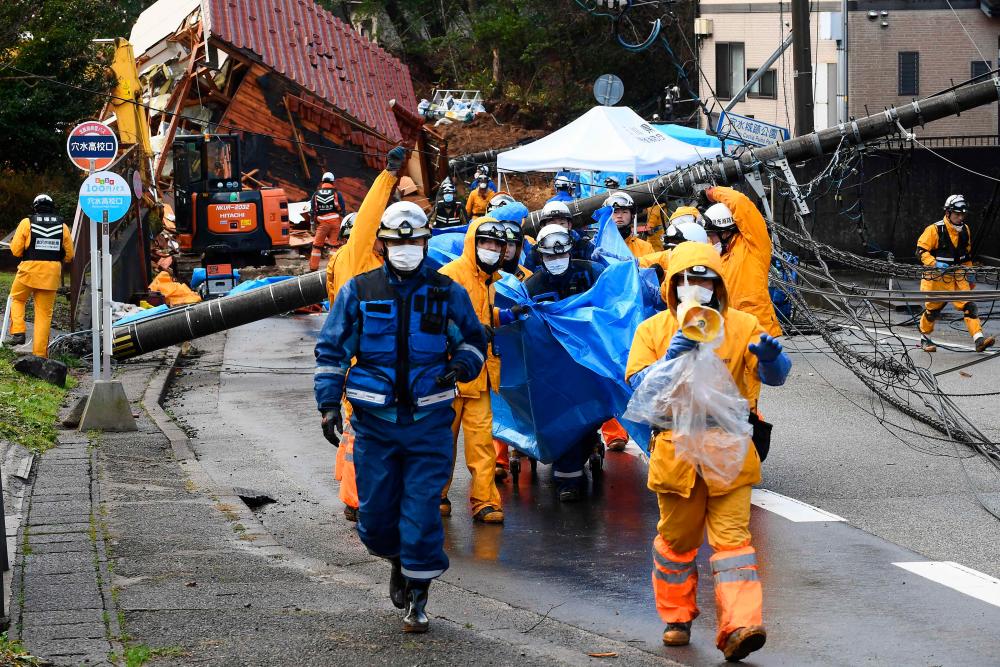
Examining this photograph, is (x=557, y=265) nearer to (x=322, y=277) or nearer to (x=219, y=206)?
(x=322, y=277)

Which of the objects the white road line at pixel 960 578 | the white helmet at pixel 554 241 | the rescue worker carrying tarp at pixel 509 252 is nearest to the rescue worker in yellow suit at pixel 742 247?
the white helmet at pixel 554 241

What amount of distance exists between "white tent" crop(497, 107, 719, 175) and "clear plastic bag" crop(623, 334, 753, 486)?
16.1 m

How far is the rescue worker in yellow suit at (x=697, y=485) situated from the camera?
18.4ft

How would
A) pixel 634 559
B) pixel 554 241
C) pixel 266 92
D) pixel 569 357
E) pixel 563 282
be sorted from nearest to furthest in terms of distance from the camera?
pixel 634 559 → pixel 569 357 → pixel 554 241 → pixel 563 282 → pixel 266 92

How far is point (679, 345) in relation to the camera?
5.71 m

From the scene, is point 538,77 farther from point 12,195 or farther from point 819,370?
point 819,370

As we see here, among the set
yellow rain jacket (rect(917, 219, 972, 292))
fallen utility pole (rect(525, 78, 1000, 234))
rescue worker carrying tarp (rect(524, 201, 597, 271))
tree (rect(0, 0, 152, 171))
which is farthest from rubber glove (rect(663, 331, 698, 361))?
tree (rect(0, 0, 152, 171))

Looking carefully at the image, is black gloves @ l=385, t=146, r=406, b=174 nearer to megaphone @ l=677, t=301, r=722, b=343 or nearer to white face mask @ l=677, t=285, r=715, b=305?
white face mask @ l=677, t=285, r=715, b=305

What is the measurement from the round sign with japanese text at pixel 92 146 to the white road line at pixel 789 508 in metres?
6.83

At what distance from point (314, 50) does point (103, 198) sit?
24.0 meters

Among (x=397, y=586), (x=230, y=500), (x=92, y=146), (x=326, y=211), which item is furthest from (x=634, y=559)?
(x=326, y=211)

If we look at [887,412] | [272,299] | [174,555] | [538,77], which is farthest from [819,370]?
[538,77]

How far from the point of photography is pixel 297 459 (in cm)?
1088

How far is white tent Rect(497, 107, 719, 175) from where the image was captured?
21.9m
